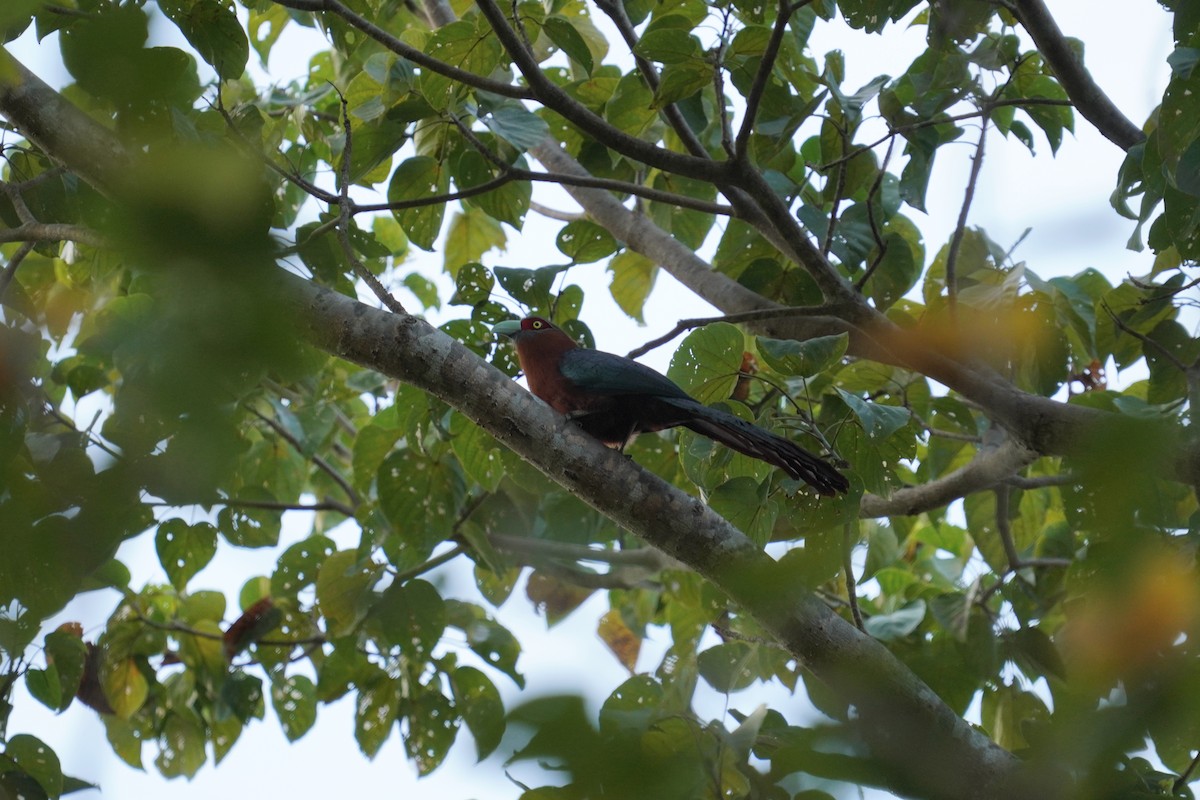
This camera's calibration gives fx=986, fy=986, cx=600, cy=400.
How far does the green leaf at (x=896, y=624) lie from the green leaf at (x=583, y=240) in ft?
6.00

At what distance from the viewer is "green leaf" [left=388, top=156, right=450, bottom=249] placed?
12.2 ft

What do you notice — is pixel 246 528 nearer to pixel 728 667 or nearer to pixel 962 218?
pixel 728 667

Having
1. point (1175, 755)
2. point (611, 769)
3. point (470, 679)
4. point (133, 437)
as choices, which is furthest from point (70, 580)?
point (470, 679)

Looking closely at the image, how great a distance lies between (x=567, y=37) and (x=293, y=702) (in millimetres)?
3322

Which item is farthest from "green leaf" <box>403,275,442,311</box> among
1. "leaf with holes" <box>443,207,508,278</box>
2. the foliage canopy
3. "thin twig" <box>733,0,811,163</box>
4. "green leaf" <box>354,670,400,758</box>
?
"thin twig" <box>733,0,811,163</box>

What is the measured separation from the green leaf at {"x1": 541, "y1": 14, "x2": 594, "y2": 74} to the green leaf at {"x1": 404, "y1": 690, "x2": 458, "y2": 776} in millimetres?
2725

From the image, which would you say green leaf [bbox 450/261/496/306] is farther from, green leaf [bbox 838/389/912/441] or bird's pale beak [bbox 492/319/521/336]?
green leaf [bbox 838/389/912/441]

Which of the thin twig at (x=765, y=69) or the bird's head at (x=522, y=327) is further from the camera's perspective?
the bird's head at (x=522, y=327)

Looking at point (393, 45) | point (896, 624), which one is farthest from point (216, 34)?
point (896, 624)

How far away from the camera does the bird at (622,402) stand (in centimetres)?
290

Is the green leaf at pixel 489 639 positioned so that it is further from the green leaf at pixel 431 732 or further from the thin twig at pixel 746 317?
the thin twig at pixel 746 317

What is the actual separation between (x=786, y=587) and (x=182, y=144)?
1.99 feet

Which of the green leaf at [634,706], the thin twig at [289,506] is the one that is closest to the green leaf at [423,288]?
the thin twig at [289,506]

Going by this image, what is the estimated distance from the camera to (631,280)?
4.72m
